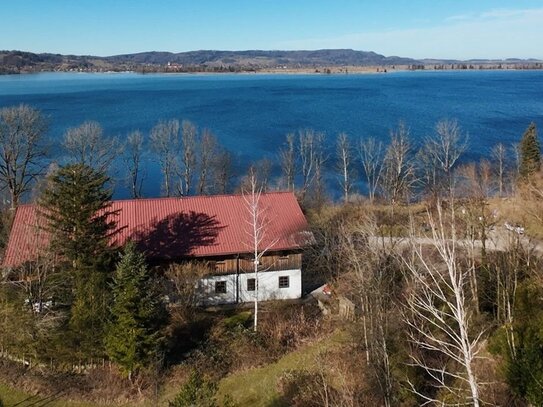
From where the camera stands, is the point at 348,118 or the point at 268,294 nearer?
the point at 268,294

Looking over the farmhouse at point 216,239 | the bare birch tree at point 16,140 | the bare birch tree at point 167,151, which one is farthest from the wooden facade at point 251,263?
the bare birch tree at point 167,151

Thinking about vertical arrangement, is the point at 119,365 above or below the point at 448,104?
below

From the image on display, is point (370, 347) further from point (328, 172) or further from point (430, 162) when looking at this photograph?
point (328, 172)

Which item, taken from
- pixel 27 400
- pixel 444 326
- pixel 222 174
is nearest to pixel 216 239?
pixel 27 400

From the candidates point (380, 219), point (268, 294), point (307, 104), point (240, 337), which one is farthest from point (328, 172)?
point (307, 104)

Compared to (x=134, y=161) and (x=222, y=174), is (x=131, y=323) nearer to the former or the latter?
(x=222, y=174)

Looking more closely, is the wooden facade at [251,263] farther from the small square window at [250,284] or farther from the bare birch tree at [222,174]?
the bare birch tree at [222,174]

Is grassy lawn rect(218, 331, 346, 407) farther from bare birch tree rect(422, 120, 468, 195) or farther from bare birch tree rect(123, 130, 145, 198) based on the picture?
bare birch tree rect(123, 130, 145, 198)
